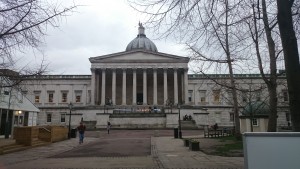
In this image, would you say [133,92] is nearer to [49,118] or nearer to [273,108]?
[49,118]

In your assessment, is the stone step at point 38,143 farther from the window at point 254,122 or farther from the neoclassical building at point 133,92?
the neoclassical building at point 133,92

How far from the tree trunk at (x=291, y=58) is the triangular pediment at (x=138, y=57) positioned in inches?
2575

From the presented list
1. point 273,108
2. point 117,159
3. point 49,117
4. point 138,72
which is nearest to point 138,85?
point 138,72

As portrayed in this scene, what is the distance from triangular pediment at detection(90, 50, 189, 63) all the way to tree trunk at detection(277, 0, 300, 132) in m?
65.4

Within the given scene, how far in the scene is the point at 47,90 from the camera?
81125mm

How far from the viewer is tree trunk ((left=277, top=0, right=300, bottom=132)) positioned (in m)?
7.74

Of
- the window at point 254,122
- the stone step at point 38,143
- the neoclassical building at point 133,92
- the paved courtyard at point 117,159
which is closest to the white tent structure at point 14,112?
the stone step at point 38,143

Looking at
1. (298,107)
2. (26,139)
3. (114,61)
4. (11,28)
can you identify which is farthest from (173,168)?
(114,61)

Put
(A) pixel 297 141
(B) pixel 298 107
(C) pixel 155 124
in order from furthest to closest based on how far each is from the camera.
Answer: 1. (C) pixel 155 124
2. (B) pixel 298 107
3. (A) pixel 297 141

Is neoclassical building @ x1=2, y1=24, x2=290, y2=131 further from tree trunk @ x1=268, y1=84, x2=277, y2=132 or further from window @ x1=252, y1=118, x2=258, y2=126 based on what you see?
tree trunk @ x1=268, y1=84, x2=277, y2=132

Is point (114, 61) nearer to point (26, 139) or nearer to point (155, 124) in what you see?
point (155, 124)

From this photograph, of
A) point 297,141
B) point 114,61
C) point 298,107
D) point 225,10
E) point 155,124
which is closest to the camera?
point 297,141

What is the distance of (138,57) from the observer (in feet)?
244

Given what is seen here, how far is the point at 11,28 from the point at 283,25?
7873 mm
